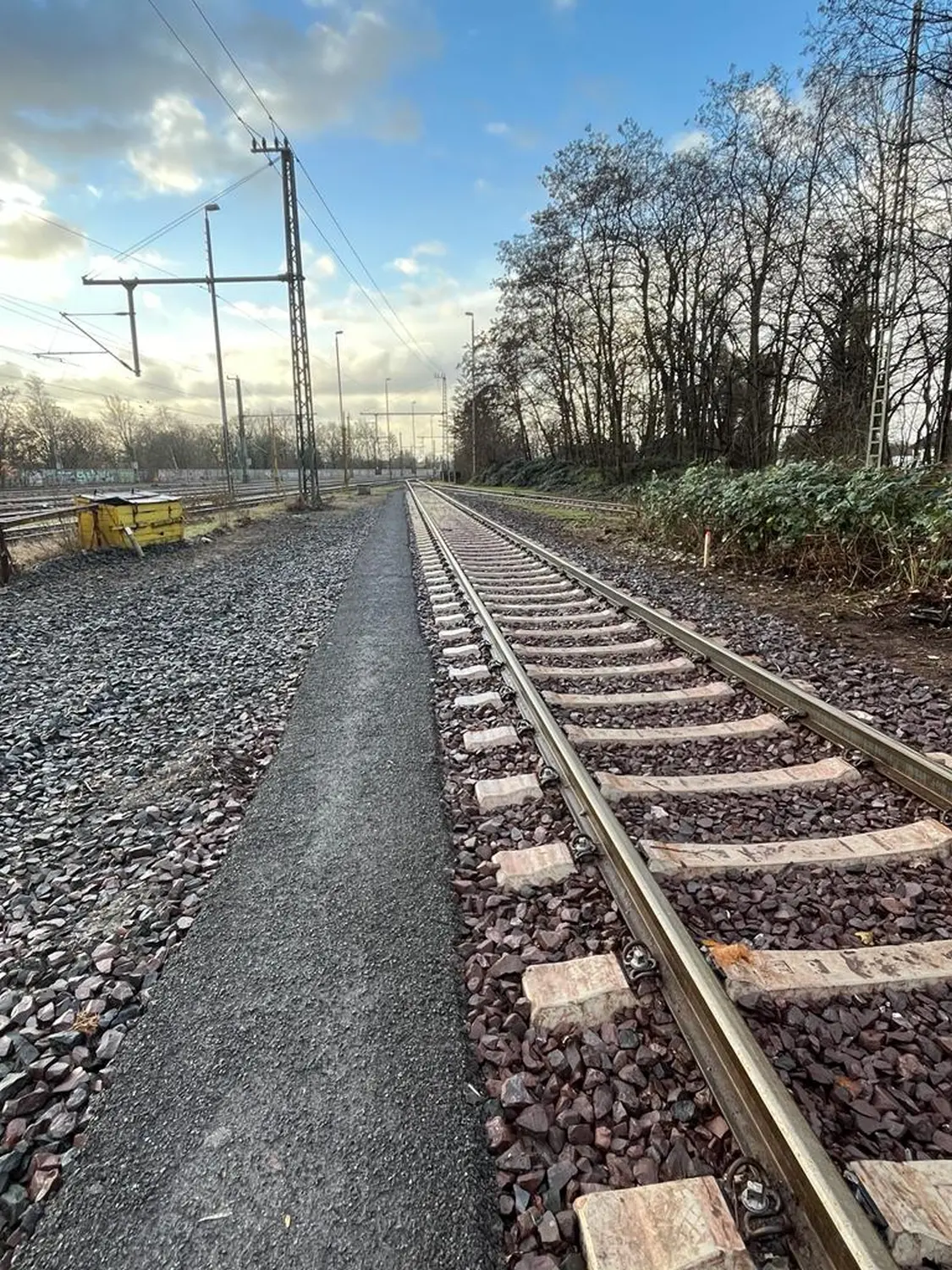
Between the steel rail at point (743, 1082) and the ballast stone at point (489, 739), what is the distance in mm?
1010

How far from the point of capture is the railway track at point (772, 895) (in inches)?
55.8

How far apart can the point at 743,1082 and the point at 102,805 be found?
10.5 ft

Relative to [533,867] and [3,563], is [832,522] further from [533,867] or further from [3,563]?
[3,563]

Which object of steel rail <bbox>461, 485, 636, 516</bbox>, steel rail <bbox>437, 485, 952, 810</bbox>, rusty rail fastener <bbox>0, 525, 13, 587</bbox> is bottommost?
steel rail <bbox>437, 485, 952, 810</bbox>

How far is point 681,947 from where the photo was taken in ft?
6.49

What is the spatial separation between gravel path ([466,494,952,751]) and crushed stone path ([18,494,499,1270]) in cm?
286

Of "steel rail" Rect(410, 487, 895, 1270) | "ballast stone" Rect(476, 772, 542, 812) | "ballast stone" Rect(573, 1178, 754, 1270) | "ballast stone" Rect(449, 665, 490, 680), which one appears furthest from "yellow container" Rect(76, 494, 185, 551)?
"ballast stone" Rect(573, 1178, 754, 1270)

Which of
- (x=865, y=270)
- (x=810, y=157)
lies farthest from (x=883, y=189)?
(x=810, y=157)

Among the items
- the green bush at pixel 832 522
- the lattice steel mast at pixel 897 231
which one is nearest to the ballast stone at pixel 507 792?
the green bush at pixel 832 522

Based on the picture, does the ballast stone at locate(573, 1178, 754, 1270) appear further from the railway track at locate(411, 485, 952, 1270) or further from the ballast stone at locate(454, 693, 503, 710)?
the ballast stone at locate(454, 693, 503, 710)

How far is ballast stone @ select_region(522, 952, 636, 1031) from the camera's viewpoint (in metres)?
1.92

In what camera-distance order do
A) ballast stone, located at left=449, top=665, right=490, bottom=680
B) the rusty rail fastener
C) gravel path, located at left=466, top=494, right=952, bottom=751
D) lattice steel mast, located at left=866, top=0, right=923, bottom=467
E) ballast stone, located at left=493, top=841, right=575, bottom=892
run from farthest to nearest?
the rusty rail fastener → lattice steel mast, located at left=866, top=0, right=923, bottom=467 → ballast stone, located at left=449, top=665, right=490, bottom=680 → gravel path, located at left=466, top=494, right=952, bottom=751 → ballast stone, located at left=493, top=841, right=575, bottom=892

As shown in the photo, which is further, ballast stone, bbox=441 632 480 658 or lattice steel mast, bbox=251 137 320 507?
lattice steel mast, bbox=251 137 320 507

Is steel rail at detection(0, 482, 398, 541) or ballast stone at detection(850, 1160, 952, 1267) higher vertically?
steel rail at detection(0, 482, 398, 541)
